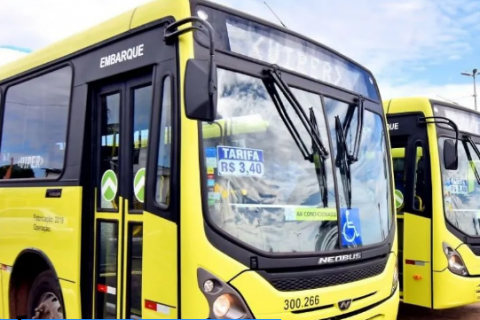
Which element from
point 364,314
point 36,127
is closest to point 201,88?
point 364,314

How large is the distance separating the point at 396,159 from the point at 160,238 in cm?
456

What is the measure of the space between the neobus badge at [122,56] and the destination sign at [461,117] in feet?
14.1

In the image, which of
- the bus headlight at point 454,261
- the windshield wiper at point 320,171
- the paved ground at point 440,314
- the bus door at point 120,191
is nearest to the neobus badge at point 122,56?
the bus door at point 120,191

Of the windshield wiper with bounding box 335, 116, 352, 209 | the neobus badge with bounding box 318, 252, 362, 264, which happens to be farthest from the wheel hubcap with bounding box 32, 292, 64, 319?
the windshield wiper with bounding box 335, 116, 352, 209

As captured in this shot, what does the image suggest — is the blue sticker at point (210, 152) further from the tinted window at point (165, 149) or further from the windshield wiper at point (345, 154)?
the windshield wiper at point (345, 154)

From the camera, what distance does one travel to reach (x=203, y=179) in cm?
344

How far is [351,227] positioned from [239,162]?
119 cm

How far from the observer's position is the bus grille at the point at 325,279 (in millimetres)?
3621

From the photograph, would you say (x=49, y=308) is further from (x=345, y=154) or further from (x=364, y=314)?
(x=345, y=154)

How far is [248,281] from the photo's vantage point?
3.43 meters

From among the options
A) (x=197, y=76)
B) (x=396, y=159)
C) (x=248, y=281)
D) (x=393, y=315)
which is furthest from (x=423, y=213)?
(x=197, y=76)

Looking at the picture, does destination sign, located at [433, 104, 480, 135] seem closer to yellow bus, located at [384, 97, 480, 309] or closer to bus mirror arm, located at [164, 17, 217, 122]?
yellow bus, located at [384, 97, 480, 309]

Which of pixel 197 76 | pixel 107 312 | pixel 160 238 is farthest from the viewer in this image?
pixel 107 312

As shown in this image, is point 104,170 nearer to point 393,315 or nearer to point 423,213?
point 393,315
